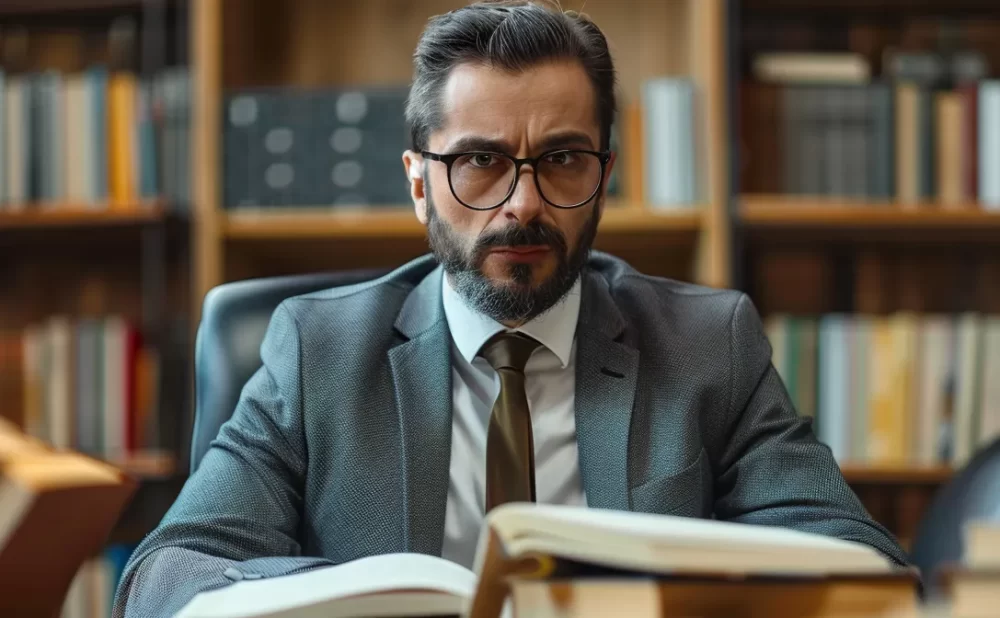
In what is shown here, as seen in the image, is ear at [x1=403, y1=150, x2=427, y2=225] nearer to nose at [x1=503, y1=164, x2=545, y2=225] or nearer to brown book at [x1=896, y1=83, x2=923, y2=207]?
nose at [x1=503, y1=164, x2=545, y2=225]

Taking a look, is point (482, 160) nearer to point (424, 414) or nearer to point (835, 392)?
point (424, 414)

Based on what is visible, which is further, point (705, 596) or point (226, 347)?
point (226, 347)

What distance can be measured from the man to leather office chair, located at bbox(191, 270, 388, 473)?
8 cm

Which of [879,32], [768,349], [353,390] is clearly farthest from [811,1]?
[353,390]

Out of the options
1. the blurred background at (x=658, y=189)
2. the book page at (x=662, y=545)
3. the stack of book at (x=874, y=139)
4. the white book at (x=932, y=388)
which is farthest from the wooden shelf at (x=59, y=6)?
the book page at (x=662, y=545)

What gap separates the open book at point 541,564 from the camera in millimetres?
600

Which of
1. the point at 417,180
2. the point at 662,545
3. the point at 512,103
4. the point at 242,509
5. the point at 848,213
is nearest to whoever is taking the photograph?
the point at 662,545

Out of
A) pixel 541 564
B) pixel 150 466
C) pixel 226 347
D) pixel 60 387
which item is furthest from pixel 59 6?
pixel 541 564

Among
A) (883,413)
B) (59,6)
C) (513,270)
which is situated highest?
(59,6)

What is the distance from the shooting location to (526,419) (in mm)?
1178

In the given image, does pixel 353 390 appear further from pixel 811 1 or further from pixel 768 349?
pixel 811 1

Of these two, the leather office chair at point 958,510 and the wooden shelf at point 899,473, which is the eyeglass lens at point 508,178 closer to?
the leather office chair at point 958,510

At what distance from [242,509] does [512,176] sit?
→ 46 centimetres

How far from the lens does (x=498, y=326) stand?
1.26m
